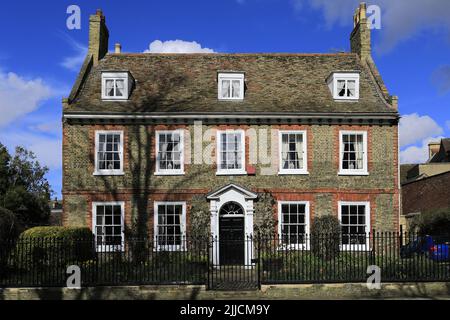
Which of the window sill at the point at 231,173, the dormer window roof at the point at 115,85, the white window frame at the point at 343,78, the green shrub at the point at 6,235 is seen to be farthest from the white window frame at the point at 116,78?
the white window frame at the point at 343,78

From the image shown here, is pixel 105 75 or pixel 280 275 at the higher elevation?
pixel 105 75

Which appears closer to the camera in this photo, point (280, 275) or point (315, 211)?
point (280, 275)

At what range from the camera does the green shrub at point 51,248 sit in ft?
51.4

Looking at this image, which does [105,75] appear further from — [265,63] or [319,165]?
[319,165]

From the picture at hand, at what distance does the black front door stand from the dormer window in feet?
23.7

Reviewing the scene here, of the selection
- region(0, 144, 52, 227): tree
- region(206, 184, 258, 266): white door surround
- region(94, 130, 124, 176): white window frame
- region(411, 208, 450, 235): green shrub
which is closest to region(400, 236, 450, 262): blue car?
region(206, 184, 258, 266): white door surround

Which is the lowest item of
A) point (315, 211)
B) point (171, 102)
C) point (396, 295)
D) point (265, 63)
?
point (396, 295)

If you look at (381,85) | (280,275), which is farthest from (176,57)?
(280,275)

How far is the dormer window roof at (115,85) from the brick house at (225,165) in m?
0.22

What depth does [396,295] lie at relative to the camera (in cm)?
1502

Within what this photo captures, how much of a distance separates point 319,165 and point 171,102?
279 inches

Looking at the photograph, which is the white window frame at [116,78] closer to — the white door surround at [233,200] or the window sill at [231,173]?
the window sill at [231,173]

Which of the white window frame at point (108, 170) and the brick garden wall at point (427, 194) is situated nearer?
the white window frame at point (108, 170)

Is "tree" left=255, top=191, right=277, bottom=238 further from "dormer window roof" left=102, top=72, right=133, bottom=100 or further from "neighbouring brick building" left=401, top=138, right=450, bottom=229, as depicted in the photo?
"neighbouring brick building" left=401, top=138, right=450, bottom=229
